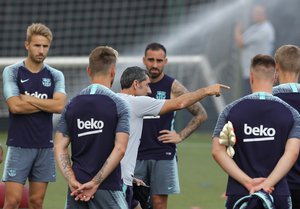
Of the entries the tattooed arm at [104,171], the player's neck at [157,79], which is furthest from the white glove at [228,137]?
the player's neck at [157,79]

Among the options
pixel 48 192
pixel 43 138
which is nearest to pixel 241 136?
pixel 43 138

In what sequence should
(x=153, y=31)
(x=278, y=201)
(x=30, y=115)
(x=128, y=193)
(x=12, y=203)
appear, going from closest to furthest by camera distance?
(x=278, y=201) < (x=128, y=193) < (x=12, y=203) < (x=30, y=115) < (x=153, y=31)

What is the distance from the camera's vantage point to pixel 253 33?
1980cm

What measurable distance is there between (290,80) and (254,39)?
11.2 m

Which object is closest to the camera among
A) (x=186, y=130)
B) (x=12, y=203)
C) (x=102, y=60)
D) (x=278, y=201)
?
(x=278, y=201)

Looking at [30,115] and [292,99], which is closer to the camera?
[292,99]

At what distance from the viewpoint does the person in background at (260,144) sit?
7.51 meters

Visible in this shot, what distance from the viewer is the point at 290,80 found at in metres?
8.58

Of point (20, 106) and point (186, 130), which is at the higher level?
point (20, 106)

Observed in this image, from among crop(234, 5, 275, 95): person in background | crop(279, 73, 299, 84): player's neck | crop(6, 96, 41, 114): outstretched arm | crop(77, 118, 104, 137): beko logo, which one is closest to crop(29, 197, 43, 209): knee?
crop(6, 96, 41, 114): outstretched arm

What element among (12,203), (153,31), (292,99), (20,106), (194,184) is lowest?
(194,184)

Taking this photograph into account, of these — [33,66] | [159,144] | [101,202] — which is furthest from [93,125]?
[159,144]

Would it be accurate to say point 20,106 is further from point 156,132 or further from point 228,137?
point 228,137

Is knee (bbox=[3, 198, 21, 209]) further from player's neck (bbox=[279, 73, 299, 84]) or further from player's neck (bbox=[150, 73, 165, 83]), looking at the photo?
player's neck (bbox=[279, 73, 299, 84])
